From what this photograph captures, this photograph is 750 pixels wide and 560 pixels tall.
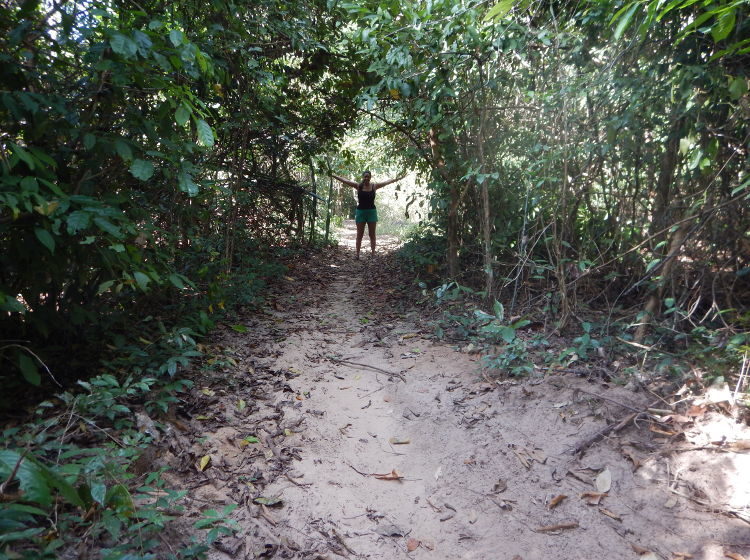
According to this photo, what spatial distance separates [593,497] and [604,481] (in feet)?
0.46

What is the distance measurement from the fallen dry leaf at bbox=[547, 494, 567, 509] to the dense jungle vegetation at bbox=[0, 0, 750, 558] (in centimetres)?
140

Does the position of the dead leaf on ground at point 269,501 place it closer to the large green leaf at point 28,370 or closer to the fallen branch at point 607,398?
the large green leaf at point 28,370

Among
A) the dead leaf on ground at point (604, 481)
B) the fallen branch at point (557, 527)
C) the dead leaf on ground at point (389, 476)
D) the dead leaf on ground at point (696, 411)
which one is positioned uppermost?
the dead leaf on ground at point (696, 411)

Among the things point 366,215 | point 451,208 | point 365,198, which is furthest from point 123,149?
point 366,215

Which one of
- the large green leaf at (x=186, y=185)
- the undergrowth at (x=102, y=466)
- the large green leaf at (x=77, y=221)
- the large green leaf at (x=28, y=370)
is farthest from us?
the large green leaf at (x=186, y=185)

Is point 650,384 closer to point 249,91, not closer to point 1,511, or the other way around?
point 1,511

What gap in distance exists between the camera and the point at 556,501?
2.80 m

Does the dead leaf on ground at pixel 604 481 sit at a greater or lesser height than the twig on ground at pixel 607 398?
lesser

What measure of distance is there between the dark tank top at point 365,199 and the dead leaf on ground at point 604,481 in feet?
23.2

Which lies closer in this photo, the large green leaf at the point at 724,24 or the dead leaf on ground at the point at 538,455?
the large green leaf at the point at 724,24

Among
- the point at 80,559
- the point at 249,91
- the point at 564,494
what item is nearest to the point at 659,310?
the point at 564,494

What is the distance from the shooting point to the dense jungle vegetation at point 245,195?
2.50 m

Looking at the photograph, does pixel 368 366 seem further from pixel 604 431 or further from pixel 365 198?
pixel 365 198

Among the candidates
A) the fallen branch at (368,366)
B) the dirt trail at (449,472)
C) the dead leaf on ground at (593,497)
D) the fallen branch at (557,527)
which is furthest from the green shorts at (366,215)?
the fallen branch at (557,527)
